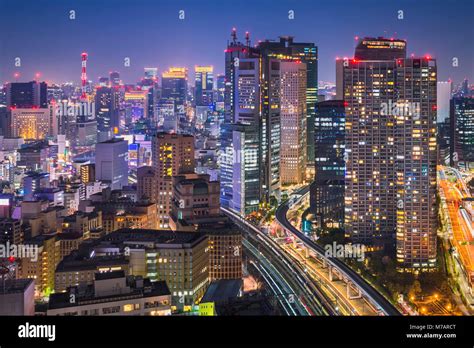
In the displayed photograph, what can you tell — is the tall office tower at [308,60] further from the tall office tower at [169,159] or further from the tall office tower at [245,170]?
the tall office tower at [169,159]

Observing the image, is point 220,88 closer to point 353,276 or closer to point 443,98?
point 443,98

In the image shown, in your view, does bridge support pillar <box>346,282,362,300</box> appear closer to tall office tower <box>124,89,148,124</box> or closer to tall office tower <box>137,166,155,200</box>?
tall office tower <box>137,166,155,200</box>

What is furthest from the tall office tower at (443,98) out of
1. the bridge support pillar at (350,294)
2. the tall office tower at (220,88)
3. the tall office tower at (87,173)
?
the tall office tower at (87,173)

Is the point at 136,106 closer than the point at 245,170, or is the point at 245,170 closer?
the point at 245,170

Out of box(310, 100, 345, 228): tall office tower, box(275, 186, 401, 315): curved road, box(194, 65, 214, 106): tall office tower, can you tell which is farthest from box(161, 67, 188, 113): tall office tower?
box(275, 186, 401, 315): curved road

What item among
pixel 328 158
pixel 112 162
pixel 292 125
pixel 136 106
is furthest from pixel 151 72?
pixel 136 106

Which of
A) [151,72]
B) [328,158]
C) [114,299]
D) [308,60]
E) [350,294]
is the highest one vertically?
[308,60]
